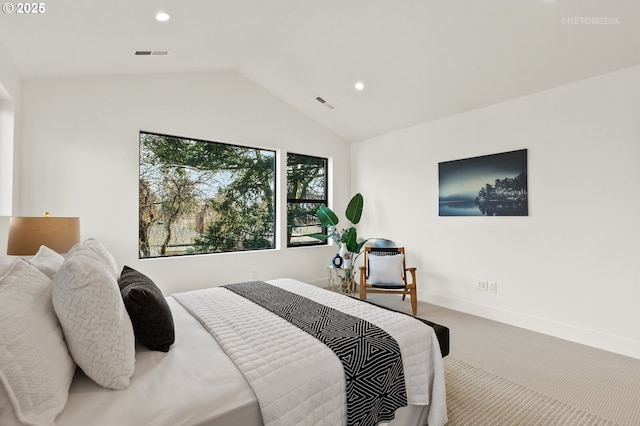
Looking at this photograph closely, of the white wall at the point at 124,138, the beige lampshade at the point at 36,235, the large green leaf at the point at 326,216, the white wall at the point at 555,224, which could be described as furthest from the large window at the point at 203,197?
the white wall at the point at 555,224

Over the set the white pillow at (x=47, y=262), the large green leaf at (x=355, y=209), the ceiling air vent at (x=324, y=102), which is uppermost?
the ceiling air vent at (x=324, y=102)

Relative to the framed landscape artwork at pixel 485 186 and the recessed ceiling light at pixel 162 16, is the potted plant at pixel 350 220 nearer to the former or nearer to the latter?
the framed landscape artwork at pixel 485 186

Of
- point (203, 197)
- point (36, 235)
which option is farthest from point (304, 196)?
point (36, 235)

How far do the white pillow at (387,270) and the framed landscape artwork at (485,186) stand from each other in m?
0.85

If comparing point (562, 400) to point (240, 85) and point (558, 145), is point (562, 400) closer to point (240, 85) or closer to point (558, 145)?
point (558, 145)

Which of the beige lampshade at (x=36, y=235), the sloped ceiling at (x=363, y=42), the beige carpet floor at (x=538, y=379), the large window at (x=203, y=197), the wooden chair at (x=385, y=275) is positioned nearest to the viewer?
the beige carpet floor at (x=538, y=379)

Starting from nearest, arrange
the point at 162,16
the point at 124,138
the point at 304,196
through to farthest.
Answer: the point at 162,16
the point at 124,138
the point at 304,196

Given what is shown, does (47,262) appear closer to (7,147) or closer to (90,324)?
(90,324)

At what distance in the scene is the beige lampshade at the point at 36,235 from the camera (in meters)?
2.20

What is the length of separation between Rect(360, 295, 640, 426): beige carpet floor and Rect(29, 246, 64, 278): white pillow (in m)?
2.21

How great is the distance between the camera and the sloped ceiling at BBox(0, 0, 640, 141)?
92.1 inches

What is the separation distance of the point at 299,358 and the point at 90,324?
0.78m

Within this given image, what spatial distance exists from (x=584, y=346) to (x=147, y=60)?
16.0ft

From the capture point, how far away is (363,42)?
3186 mm
